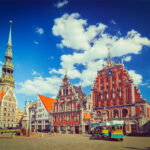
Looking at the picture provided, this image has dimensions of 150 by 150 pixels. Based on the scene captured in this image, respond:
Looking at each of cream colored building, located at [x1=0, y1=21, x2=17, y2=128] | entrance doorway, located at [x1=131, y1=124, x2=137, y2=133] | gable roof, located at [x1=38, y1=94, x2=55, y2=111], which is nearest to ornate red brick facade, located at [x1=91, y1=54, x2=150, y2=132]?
entrance doorway, located at [x1=131, y1=124, x2=137, y2=133]

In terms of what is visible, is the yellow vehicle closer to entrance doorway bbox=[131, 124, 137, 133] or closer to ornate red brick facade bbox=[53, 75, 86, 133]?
entrance doorway bbox=[131, 124, 137, 133]

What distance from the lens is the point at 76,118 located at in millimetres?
50812

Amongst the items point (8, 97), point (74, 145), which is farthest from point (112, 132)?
point (8, 97)

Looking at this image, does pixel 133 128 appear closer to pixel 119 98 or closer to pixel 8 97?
pixel 119 98

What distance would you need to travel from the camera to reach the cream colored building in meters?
75.8

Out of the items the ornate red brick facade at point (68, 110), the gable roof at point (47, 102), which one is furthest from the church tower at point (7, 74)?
the ornate red brick facade at point (68, 110)

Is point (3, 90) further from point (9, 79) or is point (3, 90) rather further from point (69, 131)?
point (69, 131)

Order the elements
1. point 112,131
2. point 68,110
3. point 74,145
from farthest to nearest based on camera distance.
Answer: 1. point 68,110
2. point 112,131
3. point 74,145

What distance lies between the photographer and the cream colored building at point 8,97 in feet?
249

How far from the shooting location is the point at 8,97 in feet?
263

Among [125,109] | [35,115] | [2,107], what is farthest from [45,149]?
[2,107]

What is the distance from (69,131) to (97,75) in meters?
19.3

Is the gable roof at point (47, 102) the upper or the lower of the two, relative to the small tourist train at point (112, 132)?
upper

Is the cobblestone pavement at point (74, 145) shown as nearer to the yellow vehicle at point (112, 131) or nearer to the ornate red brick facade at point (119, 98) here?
the yellow vehicle at point (112, 131)
